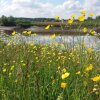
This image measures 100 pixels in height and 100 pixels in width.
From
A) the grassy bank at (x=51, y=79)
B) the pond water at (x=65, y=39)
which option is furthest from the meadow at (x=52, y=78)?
the pond water at (x=65, y=39)

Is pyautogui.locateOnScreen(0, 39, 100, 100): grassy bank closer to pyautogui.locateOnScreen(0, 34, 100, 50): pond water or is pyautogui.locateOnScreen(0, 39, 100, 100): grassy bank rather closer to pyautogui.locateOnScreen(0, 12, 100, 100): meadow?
pyautogui.locateOnScreen(0, 12, 100, 100): meadow

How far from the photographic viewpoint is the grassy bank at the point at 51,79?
3.12 m

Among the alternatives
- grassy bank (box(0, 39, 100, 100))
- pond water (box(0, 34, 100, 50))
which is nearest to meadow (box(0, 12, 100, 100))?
grassy bank (box(0, 39, 100, 100))

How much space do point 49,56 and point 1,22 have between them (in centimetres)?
3942

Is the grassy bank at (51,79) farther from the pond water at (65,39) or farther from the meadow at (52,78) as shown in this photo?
the pond water at (65,39)

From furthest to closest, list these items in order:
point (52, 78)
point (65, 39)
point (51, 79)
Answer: point (65, 39) < point (51, 79) < point (52, 78)

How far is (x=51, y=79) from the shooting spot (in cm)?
424

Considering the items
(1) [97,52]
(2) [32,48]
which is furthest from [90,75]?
(2) [32,48]

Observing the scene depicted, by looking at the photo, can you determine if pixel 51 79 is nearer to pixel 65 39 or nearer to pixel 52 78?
pixel 52 78

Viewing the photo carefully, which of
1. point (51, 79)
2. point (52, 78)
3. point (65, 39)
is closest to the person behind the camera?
point (52, 78)

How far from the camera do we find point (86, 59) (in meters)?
3.94

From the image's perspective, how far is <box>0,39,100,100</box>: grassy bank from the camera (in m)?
3.12

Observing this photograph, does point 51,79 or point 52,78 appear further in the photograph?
point 51,79

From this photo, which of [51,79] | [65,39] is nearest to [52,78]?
[51,79]
